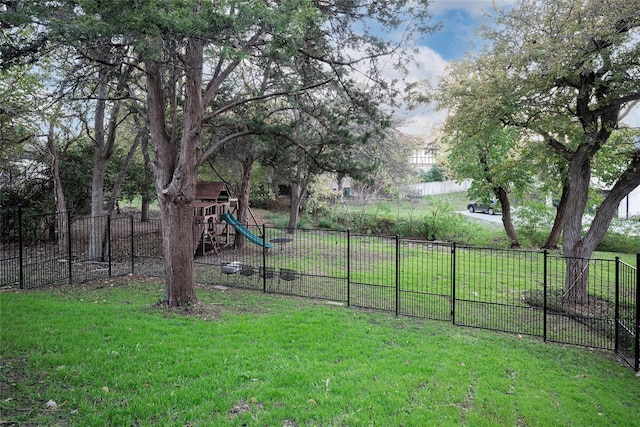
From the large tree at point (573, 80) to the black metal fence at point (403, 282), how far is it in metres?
1.20

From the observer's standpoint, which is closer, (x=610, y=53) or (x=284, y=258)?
(x=610, y=53)

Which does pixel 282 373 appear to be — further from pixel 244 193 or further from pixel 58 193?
pixel 58 193

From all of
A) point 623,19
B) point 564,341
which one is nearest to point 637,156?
point 623,19

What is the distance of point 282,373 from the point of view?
4.61 m

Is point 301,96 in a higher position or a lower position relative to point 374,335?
higher

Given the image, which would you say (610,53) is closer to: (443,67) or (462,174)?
(443,67)

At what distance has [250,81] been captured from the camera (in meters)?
11.3

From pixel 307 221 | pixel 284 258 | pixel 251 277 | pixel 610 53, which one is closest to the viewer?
pixel 610 53

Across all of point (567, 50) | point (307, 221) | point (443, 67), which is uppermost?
point (443, 67)

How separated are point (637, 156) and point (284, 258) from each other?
32.3 feet

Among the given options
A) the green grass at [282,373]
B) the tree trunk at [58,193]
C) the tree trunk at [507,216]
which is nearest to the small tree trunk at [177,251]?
the green grass at [282,373]

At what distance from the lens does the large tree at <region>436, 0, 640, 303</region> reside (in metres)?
7.78

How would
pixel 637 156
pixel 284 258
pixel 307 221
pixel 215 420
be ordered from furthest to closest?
1. pixel 307 221
2. pixel 284 258
3. pixel 637 156
4. pixel 215 420

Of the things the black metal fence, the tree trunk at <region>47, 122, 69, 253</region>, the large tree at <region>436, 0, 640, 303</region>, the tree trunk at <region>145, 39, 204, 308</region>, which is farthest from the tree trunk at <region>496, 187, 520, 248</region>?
the tree trunk at <region>47, 122, 69, 253</region>
